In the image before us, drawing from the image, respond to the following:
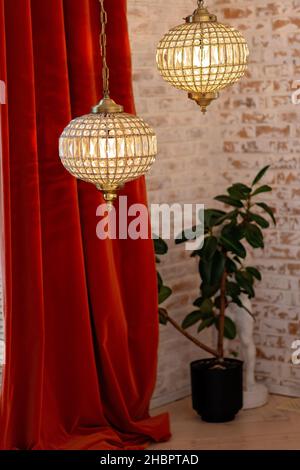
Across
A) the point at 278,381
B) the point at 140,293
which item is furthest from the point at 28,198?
the point at 278,381

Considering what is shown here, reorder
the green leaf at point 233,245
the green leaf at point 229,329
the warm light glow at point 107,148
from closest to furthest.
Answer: the warm light glow at point 107,148
the green leaf at point 233,245
the green leaf at point 229,329

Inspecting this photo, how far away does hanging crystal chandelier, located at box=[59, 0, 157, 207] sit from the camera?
2.33m

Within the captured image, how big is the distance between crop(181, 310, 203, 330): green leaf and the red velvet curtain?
27 cm

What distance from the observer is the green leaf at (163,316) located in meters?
4.49

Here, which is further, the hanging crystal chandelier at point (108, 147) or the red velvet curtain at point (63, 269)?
the red velvet curtain at point (63, 269)

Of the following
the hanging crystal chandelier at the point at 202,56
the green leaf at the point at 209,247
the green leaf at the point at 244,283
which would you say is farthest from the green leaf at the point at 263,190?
the hanging crystal chandelier at the point at 202,56

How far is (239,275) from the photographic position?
451 centimetres

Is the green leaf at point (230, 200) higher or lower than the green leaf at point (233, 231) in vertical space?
higher

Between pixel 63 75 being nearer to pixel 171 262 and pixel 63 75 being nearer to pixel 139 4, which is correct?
pixel 139 4

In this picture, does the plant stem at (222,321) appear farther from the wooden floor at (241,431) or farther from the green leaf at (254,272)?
the wooden floor at (241,431)

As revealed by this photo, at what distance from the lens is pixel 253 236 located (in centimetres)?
436

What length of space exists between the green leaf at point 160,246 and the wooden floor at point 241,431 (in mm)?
836

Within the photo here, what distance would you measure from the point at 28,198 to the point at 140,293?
79 centimetres

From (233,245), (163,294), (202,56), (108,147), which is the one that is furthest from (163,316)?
(108,147)
